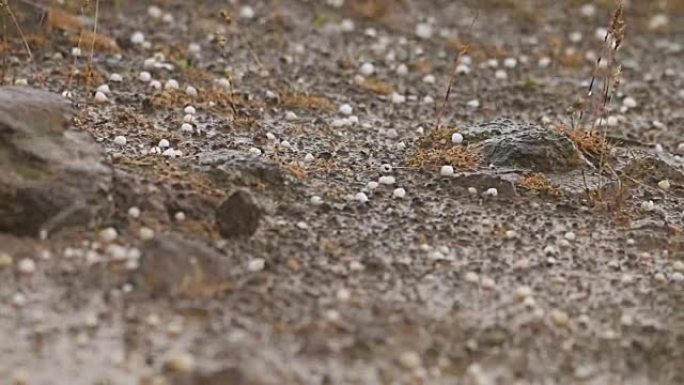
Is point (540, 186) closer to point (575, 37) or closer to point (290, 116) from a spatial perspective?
point (290, 116)

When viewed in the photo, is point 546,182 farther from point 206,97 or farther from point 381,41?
point 381,41

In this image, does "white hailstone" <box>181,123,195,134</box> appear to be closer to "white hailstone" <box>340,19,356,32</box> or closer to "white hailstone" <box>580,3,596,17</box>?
"white hailstone" <box>340,19,356,32</box>

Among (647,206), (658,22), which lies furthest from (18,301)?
(658,22)

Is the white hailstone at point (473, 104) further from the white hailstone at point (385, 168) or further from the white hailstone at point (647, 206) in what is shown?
the white hailstone at point (647, 206)

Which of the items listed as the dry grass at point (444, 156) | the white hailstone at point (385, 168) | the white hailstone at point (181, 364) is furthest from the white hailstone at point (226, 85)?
the white hailstone at point (181, 364)

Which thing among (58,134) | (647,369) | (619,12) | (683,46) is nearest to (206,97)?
(58,134)

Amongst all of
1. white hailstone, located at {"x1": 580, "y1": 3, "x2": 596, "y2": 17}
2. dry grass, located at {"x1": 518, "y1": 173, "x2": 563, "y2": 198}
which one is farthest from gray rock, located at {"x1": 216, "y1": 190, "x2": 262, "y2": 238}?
white hailstone, located at {"x1": 580, "y1": 3, "x2": 596, "y2": 17}

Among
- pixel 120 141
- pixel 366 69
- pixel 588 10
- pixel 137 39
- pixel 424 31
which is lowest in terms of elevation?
pixel 120 141
